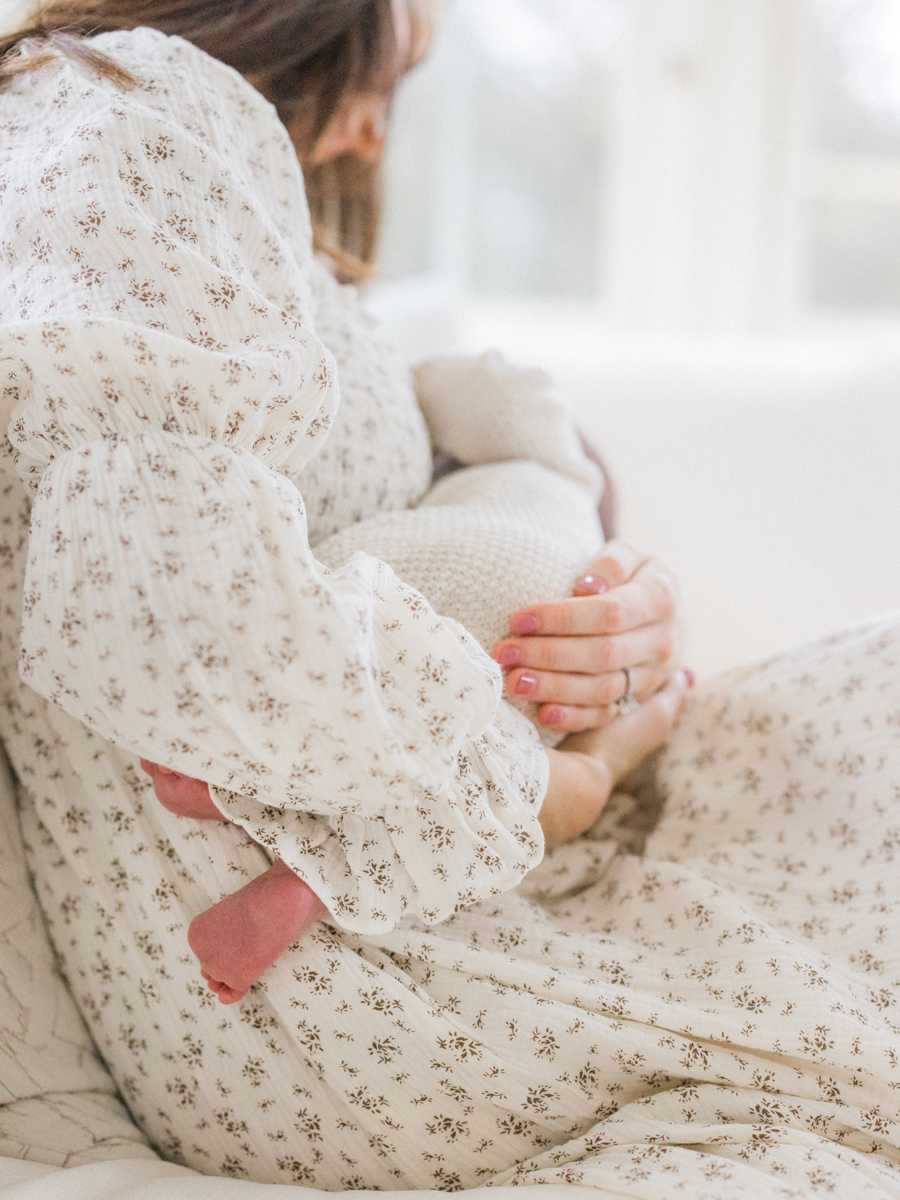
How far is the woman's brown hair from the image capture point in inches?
24.1

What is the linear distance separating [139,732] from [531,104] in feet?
7.27

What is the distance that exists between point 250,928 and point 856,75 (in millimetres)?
2294

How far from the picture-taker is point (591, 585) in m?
0.73

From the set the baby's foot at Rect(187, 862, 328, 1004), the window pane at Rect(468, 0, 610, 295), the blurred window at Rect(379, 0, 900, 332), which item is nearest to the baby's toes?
the baby's foot at Rect(187, 862, 328, 1004)

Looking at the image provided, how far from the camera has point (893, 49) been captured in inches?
83.5

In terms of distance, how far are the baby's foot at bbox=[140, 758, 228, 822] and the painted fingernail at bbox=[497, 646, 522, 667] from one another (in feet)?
0.68

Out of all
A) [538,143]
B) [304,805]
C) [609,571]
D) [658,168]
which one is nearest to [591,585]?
[609,571]

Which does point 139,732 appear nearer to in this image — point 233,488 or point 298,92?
point 233,488

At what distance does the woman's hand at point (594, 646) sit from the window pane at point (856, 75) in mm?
1847

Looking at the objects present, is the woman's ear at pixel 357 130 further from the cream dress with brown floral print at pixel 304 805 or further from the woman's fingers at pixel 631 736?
the woman's fingers at pixel 631 736

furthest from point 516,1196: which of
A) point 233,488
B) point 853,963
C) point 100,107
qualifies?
point 100,107

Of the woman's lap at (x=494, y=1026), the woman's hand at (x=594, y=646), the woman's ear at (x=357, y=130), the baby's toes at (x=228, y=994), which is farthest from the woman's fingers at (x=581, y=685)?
the woman's ear at (x=357, y=130)

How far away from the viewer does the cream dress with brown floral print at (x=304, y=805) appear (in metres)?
0.45

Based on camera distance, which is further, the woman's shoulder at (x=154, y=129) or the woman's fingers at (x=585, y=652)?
the woman's fingers at (x=585, y=652)
